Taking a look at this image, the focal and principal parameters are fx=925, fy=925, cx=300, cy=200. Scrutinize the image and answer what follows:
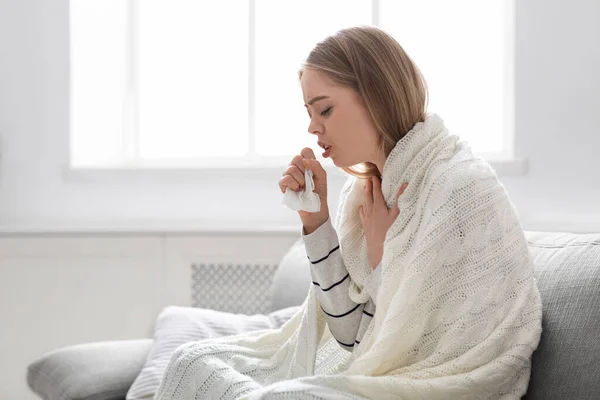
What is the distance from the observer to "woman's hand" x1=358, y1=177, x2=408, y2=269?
6.68 feet

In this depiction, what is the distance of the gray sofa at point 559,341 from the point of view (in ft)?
5.91

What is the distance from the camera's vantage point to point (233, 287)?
3.88 meters

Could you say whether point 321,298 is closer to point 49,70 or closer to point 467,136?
point 467,136

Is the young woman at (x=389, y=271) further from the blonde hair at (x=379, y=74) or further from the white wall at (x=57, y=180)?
the white wall at (x=57, y=180)

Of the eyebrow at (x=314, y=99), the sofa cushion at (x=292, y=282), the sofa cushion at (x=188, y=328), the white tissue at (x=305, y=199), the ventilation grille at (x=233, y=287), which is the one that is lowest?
the ventilation grille at (x=233, y=287)

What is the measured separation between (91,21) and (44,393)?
2088 millimetres

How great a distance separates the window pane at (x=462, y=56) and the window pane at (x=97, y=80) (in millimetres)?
1252

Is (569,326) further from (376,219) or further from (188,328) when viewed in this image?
(188,328)

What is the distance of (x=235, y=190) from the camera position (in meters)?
4.09

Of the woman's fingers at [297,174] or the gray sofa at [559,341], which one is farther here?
the woman's fingers at [297,174]

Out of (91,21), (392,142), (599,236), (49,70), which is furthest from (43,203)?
(599,236)

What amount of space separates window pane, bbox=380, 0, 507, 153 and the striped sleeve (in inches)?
75.5

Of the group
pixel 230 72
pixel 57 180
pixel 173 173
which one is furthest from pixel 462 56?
pixel 57 180

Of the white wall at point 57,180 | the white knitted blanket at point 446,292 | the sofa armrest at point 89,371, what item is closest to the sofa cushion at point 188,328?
Result: the sofa armrest at point 89,371
